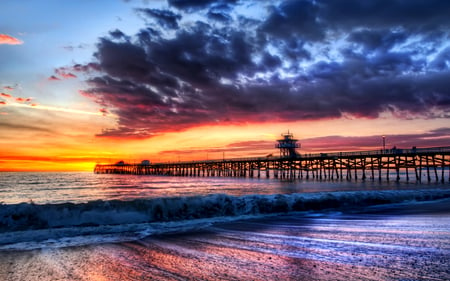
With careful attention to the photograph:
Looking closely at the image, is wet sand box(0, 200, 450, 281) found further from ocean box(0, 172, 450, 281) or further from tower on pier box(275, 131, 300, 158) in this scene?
tower on pier box(275, 131, 300, 158)

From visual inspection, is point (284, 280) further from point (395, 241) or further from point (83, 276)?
point (395, 241)

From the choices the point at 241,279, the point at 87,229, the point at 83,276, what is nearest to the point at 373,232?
the point at 241,279

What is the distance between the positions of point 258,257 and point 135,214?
716 centimetres

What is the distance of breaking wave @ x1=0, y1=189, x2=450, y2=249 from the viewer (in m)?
9.17

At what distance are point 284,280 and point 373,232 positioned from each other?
15.6 ft

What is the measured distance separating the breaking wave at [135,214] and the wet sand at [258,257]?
6.14ft

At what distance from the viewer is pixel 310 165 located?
66188mm

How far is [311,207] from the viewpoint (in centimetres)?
1480

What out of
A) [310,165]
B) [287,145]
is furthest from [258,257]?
[287,145]

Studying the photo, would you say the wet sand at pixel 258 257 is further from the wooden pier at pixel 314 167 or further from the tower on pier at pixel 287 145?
the tower on pier at pixel 287 145

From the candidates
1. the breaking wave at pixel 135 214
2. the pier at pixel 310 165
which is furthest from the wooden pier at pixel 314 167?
the breaking wave at pixel 135 214

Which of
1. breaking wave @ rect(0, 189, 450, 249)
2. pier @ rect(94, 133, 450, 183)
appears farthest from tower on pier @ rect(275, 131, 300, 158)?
breaking wave @ rect(0, 189, 450, 249)

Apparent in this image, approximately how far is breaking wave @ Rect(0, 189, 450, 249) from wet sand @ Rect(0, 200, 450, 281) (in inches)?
73.6

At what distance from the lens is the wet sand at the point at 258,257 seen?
15.2ft
